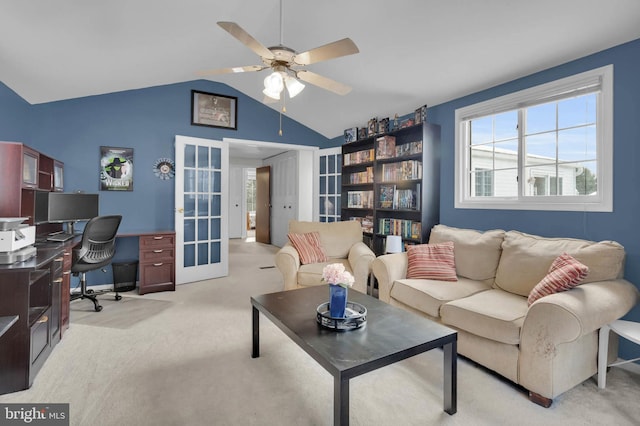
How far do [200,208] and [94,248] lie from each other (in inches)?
58.1

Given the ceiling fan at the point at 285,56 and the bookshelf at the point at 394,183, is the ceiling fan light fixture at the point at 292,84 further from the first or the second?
the bookshelf at the point at 394,183

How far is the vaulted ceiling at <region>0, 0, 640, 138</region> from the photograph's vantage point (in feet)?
6.63

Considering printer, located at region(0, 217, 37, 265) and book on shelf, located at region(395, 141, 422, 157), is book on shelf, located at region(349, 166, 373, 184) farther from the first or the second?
printer, located at region(0, 217, 37, 265)

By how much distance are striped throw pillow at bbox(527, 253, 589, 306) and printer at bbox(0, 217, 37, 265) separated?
3.27 m

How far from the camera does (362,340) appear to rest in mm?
1515

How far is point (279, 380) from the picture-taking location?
1.89 metres

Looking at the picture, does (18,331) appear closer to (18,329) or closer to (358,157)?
(18,329)

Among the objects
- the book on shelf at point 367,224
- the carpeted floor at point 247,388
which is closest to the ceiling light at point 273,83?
the carpeted floor at point 247,388

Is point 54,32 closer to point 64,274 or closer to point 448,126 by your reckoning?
point 64,274

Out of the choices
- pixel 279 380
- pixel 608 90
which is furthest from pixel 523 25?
pixel 279 380

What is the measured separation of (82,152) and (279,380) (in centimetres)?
373

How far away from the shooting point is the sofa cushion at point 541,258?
6.35 ft

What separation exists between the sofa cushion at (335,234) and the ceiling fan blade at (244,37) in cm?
213

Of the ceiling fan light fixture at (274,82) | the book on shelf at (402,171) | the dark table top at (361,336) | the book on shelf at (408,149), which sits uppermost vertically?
the ceiling fan light fixture at (274,82)
